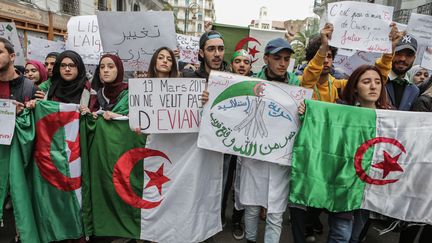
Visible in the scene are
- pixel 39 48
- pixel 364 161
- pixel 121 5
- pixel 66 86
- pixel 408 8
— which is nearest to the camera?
pixel 364 161

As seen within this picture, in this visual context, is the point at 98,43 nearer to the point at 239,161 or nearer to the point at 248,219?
the point at 239,161

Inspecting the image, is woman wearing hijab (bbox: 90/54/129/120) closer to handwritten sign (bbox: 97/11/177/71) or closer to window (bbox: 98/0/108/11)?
handwritten sign (bbox: 97/11/177/71)

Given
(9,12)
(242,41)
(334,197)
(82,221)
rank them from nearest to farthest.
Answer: (334,197), (82,221), (242,41), (9,12)

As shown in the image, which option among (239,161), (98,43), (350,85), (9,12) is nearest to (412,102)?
(350,85)

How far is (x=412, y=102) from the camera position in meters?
2.98

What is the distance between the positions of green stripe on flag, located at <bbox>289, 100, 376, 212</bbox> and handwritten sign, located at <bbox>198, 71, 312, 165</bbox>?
0.38 ft

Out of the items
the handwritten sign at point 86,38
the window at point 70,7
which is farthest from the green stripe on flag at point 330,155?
the window at point 70,7

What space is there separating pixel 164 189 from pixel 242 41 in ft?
10.9

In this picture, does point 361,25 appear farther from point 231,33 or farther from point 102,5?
point 102,5

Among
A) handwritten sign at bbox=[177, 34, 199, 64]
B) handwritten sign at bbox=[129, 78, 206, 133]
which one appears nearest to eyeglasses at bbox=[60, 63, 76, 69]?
handwritten sign at bbox=[129, 78, 206, 133]

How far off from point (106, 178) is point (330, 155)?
194cm

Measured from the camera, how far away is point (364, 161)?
2.44 metres

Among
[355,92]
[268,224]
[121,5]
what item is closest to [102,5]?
[121,5]

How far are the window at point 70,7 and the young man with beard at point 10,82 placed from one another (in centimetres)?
1302
